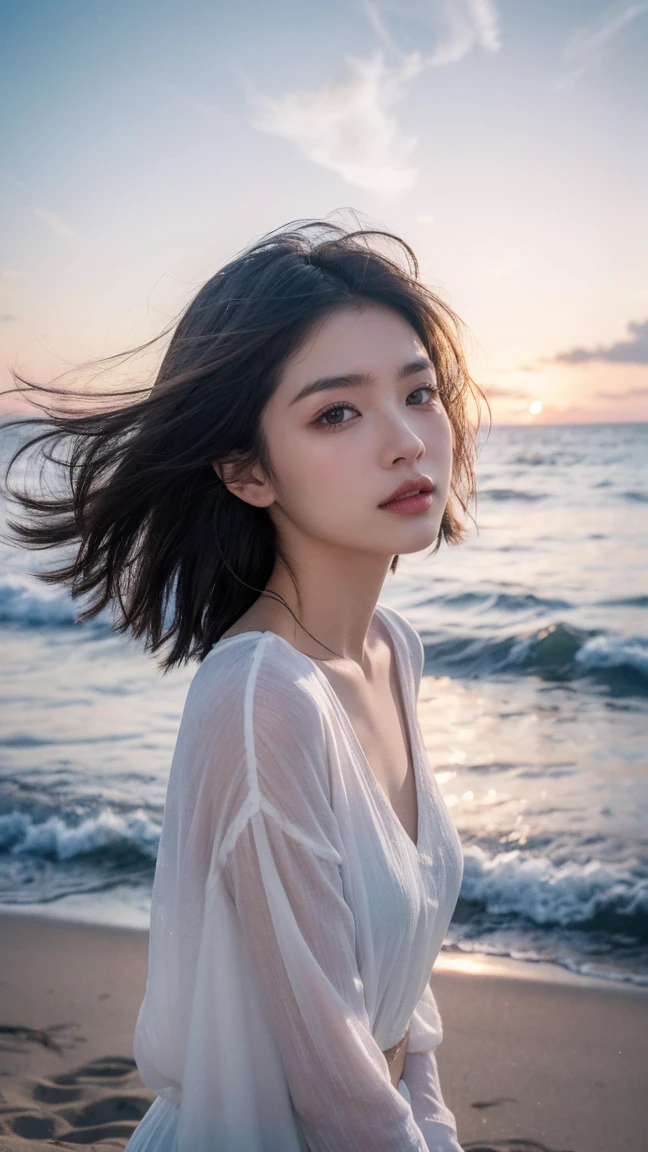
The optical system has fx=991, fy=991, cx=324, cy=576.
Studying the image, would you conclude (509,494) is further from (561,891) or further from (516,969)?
(516,969)

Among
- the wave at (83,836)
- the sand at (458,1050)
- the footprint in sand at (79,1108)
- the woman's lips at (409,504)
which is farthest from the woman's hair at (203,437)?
the wave at (83,836)

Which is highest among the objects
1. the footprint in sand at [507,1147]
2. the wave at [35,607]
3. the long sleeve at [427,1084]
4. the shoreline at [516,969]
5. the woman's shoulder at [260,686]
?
the woman's shoulder at [260,686]

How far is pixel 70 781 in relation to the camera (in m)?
6.20

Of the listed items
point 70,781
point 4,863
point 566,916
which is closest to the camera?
point 566,916

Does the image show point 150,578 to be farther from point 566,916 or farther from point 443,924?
point 566,916

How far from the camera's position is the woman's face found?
1.88 m

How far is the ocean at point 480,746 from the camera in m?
4.69

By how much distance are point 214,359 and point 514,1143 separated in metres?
2.62

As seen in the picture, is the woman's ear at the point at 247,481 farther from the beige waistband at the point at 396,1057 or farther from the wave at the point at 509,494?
the wave at the point at 509,494

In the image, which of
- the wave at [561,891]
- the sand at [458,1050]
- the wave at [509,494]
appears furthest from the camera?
the wave at [509,494]

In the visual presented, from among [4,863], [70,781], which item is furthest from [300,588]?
[70,781]

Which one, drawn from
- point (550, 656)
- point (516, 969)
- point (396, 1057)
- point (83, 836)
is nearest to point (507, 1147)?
point (516, 969)

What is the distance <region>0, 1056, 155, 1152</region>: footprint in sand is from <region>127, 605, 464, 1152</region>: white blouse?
1.45 m

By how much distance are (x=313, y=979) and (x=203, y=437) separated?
1.04 m
